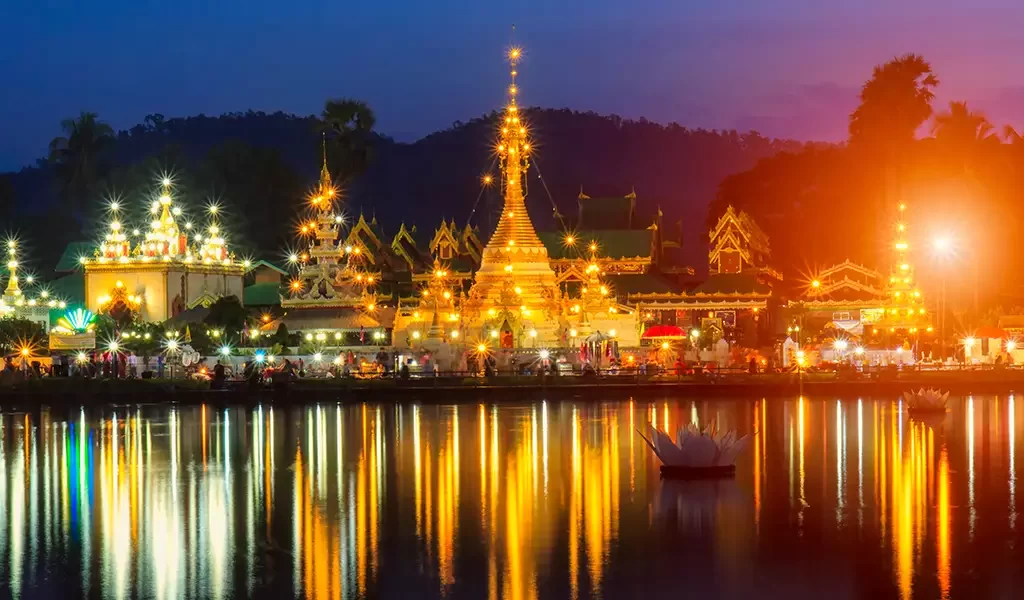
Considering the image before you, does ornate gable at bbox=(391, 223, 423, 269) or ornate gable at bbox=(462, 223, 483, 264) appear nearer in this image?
ornate gable at bbox=(391, 223, 423, 269)

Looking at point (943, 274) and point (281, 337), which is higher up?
point (943, 274)

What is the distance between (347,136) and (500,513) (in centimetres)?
6818

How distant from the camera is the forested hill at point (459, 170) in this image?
290ft

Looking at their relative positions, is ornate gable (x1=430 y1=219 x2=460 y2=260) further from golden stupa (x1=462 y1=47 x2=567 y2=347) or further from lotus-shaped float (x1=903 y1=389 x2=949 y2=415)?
lotus-shaped float (x1=903 y1=389 x2=949 y2=415)

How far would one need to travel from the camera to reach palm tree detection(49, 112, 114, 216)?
87.0 meters

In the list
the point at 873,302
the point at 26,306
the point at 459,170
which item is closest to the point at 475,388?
the point at 26,306

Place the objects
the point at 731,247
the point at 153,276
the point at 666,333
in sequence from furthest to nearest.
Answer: the point at 731,247 < the point at 153,276 < the point at 666,333

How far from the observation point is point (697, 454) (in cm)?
2431

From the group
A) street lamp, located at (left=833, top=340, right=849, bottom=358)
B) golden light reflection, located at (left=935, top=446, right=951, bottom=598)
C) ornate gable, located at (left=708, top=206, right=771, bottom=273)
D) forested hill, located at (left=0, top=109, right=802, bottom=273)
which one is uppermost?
forested hill, located at (left=0, top=109, right=802, bottom=273)

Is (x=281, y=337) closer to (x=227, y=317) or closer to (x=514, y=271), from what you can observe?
(x=227, y=317)

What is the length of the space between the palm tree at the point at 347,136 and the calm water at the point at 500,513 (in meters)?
53.8

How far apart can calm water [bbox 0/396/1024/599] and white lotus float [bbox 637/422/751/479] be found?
388mm

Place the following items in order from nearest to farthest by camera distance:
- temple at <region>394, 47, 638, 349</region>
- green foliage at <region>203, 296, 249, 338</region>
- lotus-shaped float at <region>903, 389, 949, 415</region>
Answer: lotus-shaped float at <region>903, 389, 949, 415</region>, temple at <region>394, 47, 638, 349</region>, green foliage at <region>203, 296, 249, 338</region>

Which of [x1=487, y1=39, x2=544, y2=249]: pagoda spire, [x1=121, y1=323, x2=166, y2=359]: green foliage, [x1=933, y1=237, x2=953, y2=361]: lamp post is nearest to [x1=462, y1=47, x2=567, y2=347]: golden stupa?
[x1=487, y1=39, x2=544, y2=249]: pagoda spire
